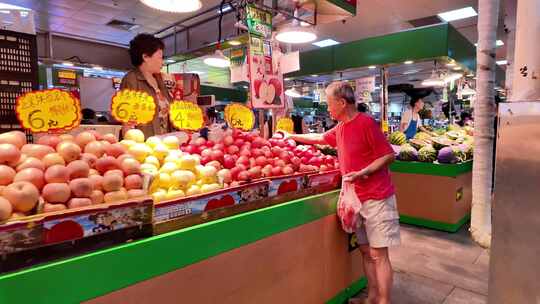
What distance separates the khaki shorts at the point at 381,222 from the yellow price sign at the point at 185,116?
53.5 inches

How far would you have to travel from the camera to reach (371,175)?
7.61 feet

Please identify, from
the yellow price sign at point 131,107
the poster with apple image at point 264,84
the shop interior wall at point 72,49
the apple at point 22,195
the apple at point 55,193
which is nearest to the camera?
the apple at point 22,195

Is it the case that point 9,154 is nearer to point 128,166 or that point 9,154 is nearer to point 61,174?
point 61,174

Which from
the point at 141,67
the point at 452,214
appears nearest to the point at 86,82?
the point at 141,67

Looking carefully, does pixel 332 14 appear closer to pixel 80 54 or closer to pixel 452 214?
pixel 452 214

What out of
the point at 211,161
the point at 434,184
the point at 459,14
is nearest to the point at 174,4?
the point at 211,161

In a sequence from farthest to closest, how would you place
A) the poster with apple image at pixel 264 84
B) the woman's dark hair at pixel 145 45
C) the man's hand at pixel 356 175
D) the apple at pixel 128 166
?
the poster with apple image at pixel 264 84 < the woman's dark hair at pixel 145 45 < the man's hand at pixel 356 175 < the apple at pixel 128 166

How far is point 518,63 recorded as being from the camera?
1.31 metres

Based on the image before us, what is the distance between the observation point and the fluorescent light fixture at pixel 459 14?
25.3 ft

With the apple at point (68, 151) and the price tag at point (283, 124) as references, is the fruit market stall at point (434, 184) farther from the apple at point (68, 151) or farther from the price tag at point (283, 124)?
the apple at point (68, 151)

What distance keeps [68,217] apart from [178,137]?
122 centimetres

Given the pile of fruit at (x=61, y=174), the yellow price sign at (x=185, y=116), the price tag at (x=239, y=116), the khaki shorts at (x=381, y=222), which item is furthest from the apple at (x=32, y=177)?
the khaki shorts at (x=381, y=222)

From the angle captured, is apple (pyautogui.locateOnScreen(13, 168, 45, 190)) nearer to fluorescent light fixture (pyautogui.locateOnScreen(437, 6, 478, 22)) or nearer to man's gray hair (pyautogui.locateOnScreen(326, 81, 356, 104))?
man's gray hair (pyautogui.locateOnScreen(326, 81, 356, 104))

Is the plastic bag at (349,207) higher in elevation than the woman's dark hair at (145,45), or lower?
lower
